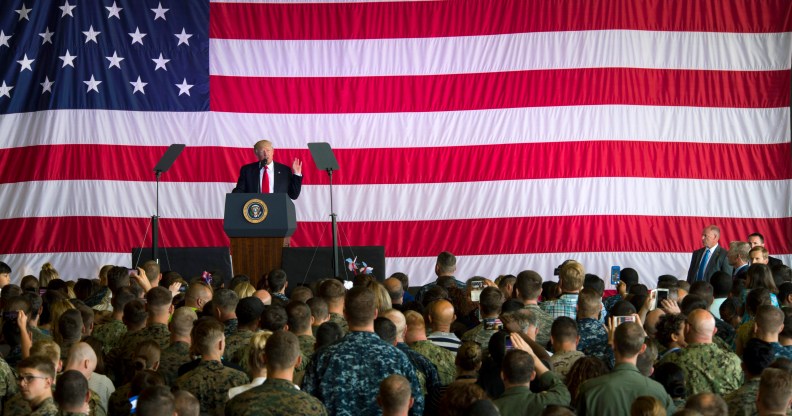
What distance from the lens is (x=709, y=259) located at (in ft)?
41.1

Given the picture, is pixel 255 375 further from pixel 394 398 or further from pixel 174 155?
pixel 174 155

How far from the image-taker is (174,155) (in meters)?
12.9

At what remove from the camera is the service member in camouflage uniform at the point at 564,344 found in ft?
19.5

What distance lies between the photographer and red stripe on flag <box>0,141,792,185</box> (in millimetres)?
14836

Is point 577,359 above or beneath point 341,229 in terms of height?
beneath

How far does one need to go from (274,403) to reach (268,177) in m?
8.30

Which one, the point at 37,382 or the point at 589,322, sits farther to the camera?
the point at 589,322

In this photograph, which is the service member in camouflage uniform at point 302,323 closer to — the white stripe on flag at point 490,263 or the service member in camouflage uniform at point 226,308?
the service member in camouflage uniform at point 226,308

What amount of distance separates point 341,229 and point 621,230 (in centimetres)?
382

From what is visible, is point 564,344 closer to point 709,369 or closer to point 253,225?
point 709,369

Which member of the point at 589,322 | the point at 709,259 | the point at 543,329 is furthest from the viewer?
the point at 709,259

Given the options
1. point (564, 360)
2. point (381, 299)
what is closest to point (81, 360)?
point (381, 299)

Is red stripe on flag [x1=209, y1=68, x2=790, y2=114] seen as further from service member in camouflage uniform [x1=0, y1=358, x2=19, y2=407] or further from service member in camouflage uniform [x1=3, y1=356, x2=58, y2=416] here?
service member in camouflage uniform [x1=3, y1=356, x2=58, y2=416]

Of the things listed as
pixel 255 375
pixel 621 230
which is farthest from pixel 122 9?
pixel 255 375
